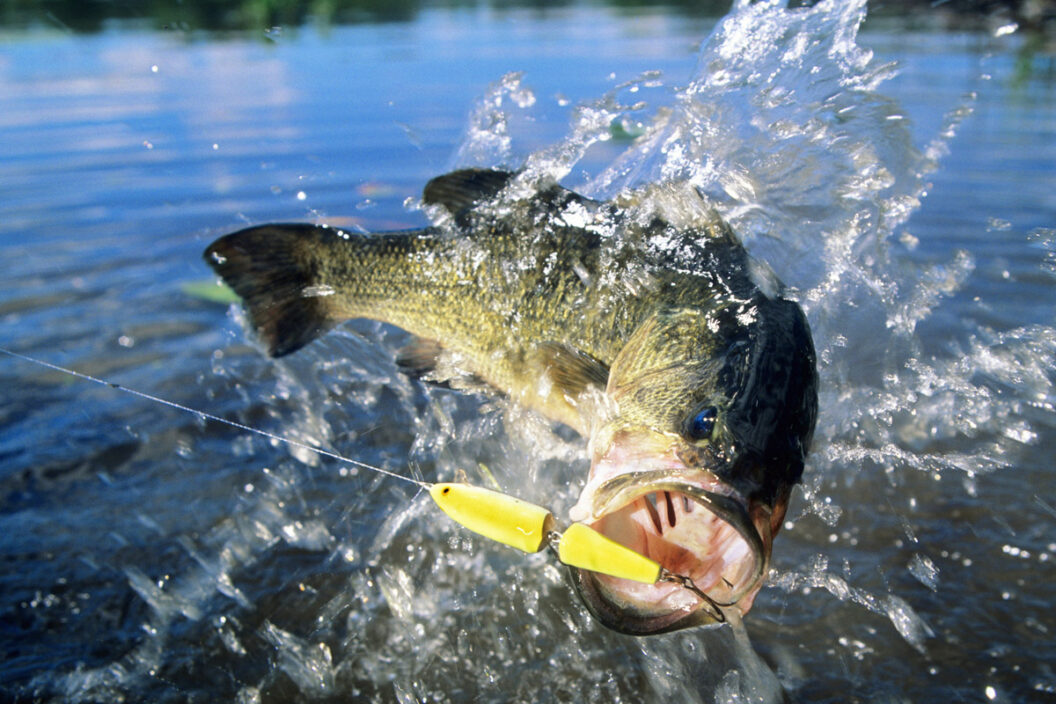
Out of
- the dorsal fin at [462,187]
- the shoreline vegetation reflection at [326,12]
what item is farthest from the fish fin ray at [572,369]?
the shoreline vegetation reflection at [326,12]

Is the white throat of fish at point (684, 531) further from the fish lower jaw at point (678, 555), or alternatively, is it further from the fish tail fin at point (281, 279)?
the fish tail fin at point (281, 279)

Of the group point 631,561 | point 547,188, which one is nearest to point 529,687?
point 631,561

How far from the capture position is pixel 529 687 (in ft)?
8.08

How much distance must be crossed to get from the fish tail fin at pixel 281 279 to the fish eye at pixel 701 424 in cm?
177

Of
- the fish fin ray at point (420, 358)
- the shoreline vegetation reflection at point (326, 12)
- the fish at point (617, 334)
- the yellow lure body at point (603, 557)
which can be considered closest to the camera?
the yellow lure body at point (603, 557)

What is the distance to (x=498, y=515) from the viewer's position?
1.99 meters

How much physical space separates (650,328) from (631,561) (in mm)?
912

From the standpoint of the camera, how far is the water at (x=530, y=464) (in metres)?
2.55

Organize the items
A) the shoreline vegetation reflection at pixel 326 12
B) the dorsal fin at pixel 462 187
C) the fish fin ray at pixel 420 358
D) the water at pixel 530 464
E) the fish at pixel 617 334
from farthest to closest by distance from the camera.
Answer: the shoreline vegetation reflection at pixel 326 12
the fish fin ray at pixel 420 358
the dorsal fin at pixel 462 187
the water at pixel 530 464
the fish at pixel 617 334

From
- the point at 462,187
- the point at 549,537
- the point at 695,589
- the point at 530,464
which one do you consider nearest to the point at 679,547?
the point at 695,589

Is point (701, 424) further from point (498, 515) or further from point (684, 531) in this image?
point (498, 515)

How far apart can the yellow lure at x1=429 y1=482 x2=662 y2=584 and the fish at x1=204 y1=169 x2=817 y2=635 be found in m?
0.08

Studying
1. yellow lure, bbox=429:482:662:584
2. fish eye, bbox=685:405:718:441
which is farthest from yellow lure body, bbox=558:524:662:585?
fish eye, bbox=685:405:718:441

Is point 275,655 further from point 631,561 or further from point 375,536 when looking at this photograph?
point 631,561
